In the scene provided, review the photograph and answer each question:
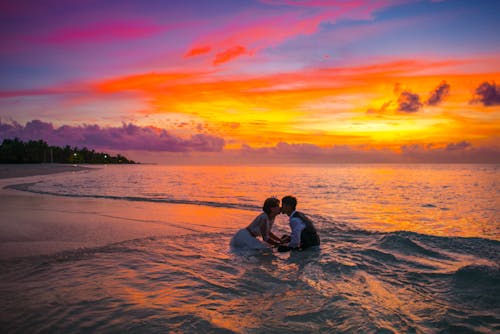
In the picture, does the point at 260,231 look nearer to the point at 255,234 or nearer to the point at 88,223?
the point at 255,234

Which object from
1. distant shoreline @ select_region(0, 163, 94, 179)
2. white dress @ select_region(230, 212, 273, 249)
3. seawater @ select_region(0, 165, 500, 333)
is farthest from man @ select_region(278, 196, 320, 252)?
distant shoreline @ select_region(0, 163, 94, 179)

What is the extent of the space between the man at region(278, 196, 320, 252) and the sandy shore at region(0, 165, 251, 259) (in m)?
5.02

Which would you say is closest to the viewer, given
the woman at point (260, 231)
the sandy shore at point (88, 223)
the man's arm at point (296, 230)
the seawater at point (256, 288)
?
the seawater at point (256, 288)

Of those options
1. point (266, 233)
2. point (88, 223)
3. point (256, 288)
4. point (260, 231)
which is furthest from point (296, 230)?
point (88, 223)

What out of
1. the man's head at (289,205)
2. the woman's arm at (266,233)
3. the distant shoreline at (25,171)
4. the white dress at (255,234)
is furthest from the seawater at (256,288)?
the distant shoreline at (25,171)

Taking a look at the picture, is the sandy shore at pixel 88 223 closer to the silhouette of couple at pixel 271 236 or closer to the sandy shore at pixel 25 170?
the silhouette of couple at pixel 271 236

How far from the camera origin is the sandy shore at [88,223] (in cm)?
1024

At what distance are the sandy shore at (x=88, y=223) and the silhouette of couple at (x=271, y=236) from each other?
381 centimetres

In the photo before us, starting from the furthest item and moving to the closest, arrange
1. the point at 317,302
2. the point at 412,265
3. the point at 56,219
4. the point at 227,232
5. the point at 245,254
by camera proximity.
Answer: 1. the point at 56,219
2. the point at 227,232
3. the point at 245,254
4. the point at 412,265
5. the point at 317,302

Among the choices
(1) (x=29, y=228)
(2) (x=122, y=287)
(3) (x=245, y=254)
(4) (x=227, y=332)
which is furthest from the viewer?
(1) (x=29, y=228)

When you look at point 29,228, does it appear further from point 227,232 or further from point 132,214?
point 227,232

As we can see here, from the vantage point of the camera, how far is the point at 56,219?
14602 millimetres

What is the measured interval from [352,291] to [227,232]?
23.7 ft

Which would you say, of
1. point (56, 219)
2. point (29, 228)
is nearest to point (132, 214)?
point (56, 219)
